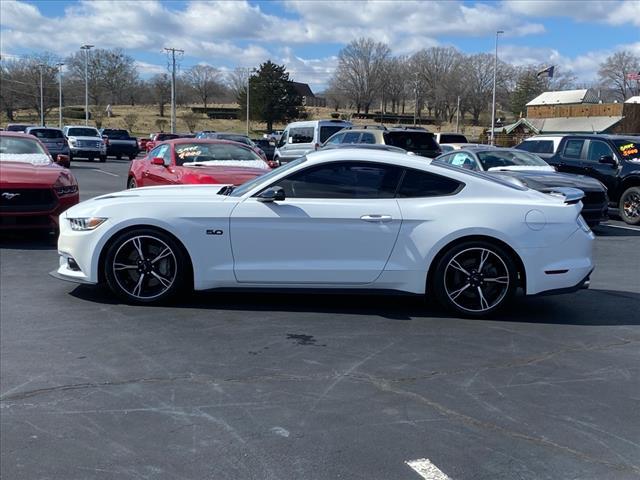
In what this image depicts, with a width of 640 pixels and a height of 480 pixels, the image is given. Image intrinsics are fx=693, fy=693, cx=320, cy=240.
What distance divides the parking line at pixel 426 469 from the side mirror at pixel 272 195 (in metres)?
3.16

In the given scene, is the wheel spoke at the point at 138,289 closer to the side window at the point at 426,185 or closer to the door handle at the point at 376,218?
the door handle at the point at 376,218

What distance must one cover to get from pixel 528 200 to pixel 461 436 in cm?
306

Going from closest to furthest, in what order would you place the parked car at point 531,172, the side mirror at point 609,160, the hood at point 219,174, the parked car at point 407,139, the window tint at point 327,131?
the hood at point 219,174
the parked car at point 531,172
the side mirror at point 609,160
the parked car at point 407,139
the window tint at point 327,131

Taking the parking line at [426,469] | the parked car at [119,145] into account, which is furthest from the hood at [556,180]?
the parked car at [119,145]

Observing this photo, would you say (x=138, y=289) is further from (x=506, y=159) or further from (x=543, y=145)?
(x=543, y=145)

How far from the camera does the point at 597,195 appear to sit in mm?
12180

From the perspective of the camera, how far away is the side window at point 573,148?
15633 mm

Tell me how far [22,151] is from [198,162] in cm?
326

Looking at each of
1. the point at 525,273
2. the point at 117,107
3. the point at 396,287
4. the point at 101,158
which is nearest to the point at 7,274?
the point at 396,287

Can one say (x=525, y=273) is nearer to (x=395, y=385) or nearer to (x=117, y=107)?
(x=395, y=385)

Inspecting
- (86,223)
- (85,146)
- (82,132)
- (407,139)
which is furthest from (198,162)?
(82,132)

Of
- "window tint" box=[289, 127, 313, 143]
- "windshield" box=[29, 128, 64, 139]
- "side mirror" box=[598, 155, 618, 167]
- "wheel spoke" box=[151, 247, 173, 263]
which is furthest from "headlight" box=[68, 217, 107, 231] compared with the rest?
"windshield" box=[29, 128, 64, 139]

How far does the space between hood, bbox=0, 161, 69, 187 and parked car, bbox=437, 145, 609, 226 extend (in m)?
6.11

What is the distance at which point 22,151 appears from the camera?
12.2 metres
